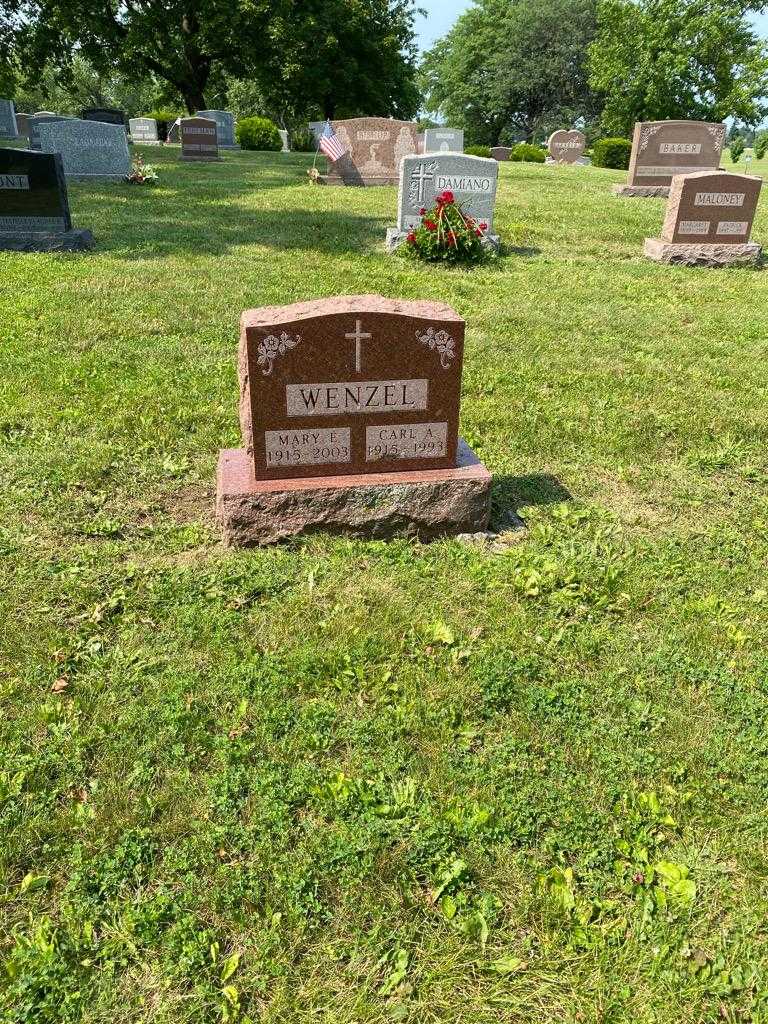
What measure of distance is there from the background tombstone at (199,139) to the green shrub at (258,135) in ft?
20.2

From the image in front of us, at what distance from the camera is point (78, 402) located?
18.3 feet

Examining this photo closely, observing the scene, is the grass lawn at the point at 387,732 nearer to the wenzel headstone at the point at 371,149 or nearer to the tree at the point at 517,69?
the wenzel headstone at the point at 371,149

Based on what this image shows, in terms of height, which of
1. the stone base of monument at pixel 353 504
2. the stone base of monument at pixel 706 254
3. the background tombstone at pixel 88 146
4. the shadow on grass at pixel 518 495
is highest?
the background tombstone at pixel 88 146

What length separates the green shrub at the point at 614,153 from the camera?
27.1m

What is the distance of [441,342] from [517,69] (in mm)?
61673

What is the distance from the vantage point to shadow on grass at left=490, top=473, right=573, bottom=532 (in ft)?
14.3

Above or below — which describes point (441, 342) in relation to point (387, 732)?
above

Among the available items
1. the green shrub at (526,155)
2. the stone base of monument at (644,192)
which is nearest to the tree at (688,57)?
the green shrub at (526,155)

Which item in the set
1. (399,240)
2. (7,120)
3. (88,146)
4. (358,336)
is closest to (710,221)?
(399,240)

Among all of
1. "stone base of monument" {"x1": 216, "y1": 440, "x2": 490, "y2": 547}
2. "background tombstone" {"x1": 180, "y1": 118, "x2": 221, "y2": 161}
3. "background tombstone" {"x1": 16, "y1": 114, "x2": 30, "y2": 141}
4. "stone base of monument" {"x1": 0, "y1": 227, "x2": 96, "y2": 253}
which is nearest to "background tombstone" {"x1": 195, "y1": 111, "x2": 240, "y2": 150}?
"background tombstone" {"x1": 180, "y1": 118, "x2": 221, "y2": 161}

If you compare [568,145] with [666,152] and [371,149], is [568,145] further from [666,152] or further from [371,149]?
[371,149]

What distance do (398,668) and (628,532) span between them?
1875mm

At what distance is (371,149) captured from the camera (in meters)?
18.5

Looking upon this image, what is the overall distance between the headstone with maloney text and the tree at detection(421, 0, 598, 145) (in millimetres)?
60706
